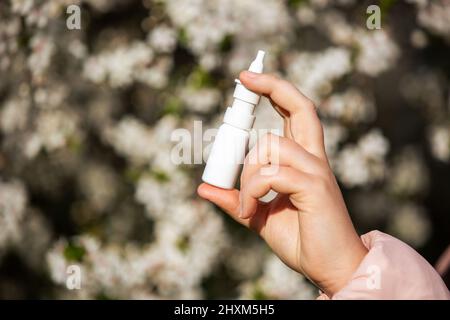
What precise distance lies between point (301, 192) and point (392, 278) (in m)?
0.14

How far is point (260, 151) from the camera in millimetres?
701

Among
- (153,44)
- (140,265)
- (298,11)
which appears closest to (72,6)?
(153,44)

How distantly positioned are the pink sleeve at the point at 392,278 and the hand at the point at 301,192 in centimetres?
2

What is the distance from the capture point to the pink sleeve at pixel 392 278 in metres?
0.67

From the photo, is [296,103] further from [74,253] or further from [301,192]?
[74,253]

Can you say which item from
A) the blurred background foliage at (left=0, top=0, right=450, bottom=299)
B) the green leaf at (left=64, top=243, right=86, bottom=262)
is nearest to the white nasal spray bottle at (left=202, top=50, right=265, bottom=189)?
the blurred background foliage at (left=0, top=0, right=450, bottom=299)

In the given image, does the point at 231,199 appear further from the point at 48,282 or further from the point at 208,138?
the point at 48,282

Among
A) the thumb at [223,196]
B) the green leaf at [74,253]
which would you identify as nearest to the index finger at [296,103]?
the thumb at [223,196]

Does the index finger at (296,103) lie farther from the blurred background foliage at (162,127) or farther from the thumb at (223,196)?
the blurred background foliage at (162,127)

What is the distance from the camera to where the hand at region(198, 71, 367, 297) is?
2.21 feet

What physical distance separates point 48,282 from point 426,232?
1197 millimetres

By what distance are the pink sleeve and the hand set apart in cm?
2

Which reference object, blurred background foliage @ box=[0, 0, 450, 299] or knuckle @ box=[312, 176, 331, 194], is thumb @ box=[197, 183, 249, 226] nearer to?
knuckle @ box=[312, 176, 331, 194]

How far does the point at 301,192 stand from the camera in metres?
0.68
